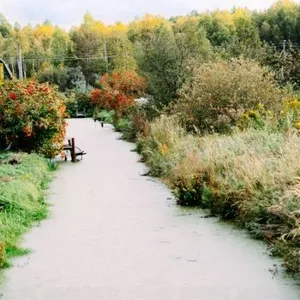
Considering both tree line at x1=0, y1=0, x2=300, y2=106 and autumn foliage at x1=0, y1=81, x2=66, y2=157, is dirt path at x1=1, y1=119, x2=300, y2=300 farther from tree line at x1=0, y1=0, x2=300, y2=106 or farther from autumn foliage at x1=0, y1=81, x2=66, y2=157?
tree line at x1=0, y1=0, x2=300, y2=106

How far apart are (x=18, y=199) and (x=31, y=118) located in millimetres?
7726

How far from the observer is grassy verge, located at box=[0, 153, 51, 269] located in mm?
8641

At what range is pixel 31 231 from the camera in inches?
384

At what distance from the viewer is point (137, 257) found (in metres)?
8.13

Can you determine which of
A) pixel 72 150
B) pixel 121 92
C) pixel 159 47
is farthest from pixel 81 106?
pixel 72 150

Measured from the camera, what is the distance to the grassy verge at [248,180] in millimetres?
8133

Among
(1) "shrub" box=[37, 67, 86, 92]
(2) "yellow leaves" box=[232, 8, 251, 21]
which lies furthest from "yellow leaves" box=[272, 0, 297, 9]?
(1) "shrub" box=[37, 67, 86, 92]

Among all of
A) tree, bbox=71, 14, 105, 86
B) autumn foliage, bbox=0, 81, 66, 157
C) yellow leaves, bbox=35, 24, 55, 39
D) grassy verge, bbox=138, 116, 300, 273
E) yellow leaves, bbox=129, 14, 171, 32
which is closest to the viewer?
grassy verge, bbox=138, 116, 300, 273

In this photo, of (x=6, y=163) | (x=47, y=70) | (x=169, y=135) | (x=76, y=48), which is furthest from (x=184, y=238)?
(x=76, y=48)

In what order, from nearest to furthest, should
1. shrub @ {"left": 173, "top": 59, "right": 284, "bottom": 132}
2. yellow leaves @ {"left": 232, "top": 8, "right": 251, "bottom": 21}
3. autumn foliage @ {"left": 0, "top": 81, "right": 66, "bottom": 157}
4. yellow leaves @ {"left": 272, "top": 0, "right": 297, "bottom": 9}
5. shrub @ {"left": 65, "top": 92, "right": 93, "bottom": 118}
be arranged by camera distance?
autumn foliage @ {"left": 0, "top": 81, "right": 66, "bottom": 157}
shrub @ {"left": 173, "top": 59, "right": 284, "bottom": 132}
shrub @ {"left": 65, "top": 92, "right": 93, "bottom": 118}
yellow leaves @ {"left": 272, "top": 0, "right": 297, "bottom": 9}
yellow leaves @ {"left": 232, "top": 8, "right": 251, "bottom": 21}

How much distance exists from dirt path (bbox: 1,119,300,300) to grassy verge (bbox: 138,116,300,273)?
32 centimetres

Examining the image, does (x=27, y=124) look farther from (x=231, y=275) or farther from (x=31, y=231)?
(x=231, y=275)

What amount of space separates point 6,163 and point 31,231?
613 cm

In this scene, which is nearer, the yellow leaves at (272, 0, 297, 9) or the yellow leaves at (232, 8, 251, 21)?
the yellow leaves at (272, 0, 297, 9)
